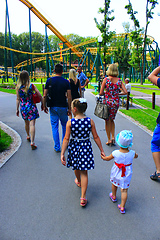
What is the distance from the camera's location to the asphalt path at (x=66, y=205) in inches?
91.1

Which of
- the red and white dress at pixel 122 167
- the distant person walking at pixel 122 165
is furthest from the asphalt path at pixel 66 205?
the red and white dress at pixel 122 167

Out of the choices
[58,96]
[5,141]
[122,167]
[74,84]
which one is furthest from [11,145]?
[122,167]

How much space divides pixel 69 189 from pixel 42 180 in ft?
1.85

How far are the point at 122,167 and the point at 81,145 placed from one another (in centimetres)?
62

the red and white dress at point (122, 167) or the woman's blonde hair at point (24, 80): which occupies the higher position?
the woman's blonde hair at point (24, 80)

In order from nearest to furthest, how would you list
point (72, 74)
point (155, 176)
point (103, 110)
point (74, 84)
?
point (155, 176)
point (103, 110)
point (72, 74)
point (74, 84)

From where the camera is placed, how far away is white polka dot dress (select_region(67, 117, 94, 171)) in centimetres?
270

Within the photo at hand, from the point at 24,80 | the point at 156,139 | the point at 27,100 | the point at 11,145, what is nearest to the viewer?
the point at 156,139

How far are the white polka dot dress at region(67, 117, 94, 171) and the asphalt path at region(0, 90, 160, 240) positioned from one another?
0.60 m

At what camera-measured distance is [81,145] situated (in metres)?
2.75

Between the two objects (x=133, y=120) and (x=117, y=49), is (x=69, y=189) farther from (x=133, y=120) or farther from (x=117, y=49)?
(x=117, y=49)

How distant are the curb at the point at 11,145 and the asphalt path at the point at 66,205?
0.49ft

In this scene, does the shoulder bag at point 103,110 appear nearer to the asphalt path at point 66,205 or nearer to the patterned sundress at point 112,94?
the patterned sundress at point 112,94

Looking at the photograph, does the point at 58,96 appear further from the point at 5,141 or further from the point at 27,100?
the point at 5,141
